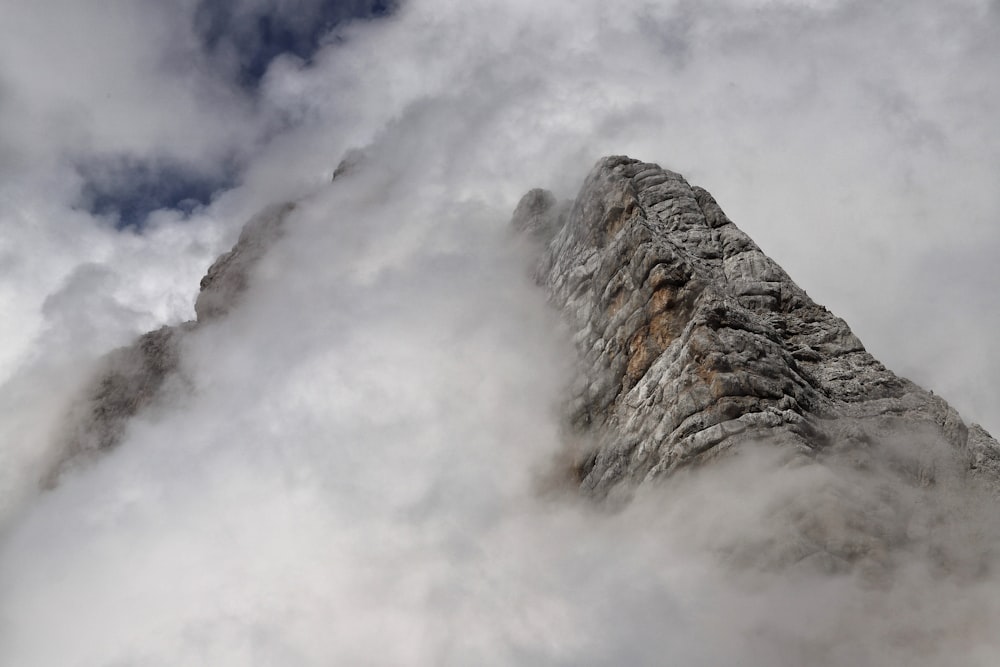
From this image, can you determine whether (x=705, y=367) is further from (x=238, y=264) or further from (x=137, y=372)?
(x=238, y=264)

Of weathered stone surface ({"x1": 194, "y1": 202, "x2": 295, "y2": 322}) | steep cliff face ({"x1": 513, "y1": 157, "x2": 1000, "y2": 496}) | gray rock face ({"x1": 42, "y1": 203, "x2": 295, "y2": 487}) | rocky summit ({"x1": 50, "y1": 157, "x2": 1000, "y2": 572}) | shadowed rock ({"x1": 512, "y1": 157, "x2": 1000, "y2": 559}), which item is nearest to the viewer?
rocky summit ({"x1": 50, "y1": 157, "x2": 1000, "y2": 572})

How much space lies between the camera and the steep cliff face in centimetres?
4541

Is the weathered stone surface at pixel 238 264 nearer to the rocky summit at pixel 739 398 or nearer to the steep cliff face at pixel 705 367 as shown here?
the rocky summit at pixel 739 398

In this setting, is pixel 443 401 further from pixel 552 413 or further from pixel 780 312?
pixel 780 312

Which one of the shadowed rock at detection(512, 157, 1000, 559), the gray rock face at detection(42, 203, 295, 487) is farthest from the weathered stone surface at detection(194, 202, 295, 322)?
the shadowed rock at detection(512, 157, 1000, 559)

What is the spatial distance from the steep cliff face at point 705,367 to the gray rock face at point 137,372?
8059 centimetres

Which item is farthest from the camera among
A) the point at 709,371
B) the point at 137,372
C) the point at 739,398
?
the point at 137,372

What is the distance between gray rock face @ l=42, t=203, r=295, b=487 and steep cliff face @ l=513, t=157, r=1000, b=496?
264 ft

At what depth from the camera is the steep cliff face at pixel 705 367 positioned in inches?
1788

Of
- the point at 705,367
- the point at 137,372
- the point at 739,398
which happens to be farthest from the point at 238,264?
the point at 739,398

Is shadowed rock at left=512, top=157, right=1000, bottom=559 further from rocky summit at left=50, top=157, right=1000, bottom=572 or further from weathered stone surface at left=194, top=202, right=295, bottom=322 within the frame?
weathered stone surface at left=194, top=202, right=295, bottom=322

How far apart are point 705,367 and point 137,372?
106 metres

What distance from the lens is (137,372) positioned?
129625mm

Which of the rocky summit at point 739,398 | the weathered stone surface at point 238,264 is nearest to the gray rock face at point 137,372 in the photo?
the weathered stone surface at point 238,264
